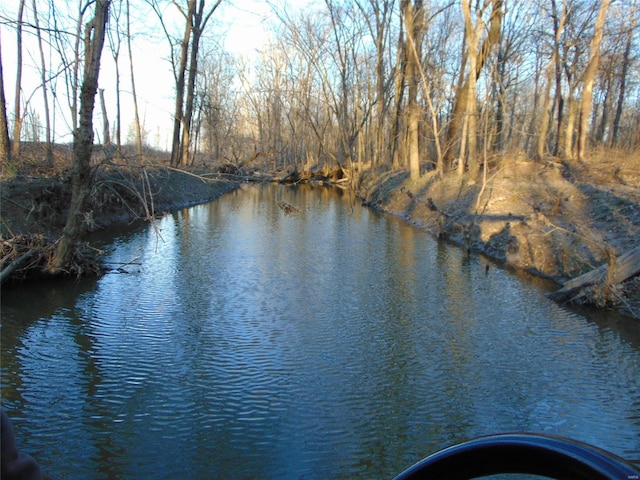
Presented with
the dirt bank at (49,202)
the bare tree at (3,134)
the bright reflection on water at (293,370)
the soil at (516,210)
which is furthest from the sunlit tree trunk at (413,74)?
the bare tree at (3,134)

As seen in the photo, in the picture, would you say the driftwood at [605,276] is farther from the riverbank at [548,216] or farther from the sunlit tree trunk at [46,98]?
the sunlit tree trunk at [46,98]

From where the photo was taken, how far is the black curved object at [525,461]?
1.03 m

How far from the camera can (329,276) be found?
412 inches

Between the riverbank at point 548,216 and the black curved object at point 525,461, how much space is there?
7.85 metres

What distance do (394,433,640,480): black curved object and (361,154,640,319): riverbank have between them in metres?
7.85

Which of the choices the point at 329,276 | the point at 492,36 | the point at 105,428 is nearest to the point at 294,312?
the point at 329,276

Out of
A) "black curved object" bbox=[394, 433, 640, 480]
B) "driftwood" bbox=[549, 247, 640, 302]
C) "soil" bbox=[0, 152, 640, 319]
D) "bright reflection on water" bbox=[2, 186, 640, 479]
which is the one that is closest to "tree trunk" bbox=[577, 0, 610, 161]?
"soil" bbox=[0, 152, 640, 319]

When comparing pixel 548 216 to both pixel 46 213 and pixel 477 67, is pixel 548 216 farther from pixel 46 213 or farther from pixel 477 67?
pixel 46 213

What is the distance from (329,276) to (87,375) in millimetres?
5537

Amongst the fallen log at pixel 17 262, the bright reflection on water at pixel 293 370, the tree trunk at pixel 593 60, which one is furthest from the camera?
the tree trunk at pixel 593 60

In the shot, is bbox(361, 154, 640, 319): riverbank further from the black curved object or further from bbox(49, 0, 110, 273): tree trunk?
bbox(49, 0, 110, 273): tree trunk

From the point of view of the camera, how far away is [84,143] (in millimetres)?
8445

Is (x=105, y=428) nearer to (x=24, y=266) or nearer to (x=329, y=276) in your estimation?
(x=24, y=266)

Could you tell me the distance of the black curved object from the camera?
1.03m
